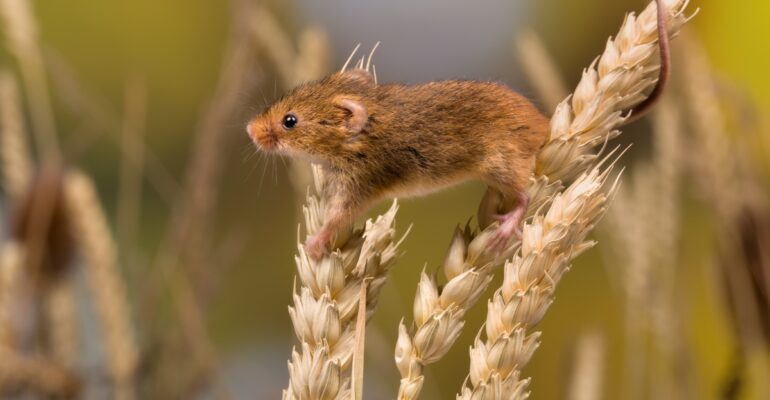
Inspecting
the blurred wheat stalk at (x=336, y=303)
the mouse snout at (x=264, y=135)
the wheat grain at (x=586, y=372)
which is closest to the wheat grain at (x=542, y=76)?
the wheat grain at (x=586, y=372)

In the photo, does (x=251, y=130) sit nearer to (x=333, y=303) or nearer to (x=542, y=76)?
(x=333, y=303)

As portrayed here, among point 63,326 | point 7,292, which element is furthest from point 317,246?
point 63,326

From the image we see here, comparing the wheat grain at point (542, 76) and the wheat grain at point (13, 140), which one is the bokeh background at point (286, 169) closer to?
the wheat grain at point (13, 140)

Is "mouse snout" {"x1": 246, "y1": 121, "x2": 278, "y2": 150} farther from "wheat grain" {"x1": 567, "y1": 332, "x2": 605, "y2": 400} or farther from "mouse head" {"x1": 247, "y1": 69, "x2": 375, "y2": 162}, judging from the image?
"wheat grain" {"x1": 567, "y1": 332, "x2": 605, "y2": 400}

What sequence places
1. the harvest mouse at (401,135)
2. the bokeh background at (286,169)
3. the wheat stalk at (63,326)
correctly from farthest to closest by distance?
the bokeh background at (286,169) → the wheat stalk at (63,326) → the harvest mouse at (401,135)

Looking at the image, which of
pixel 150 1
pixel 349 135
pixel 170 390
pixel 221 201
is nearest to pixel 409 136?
pixel 349 135

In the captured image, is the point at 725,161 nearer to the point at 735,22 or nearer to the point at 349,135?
the point at 349,135
